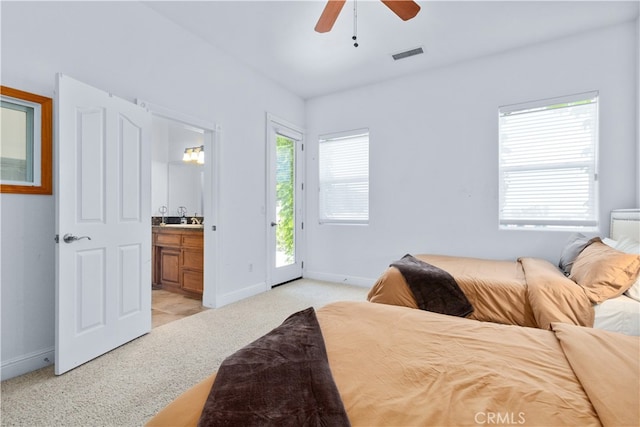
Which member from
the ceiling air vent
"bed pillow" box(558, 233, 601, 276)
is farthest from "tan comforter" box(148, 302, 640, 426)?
the ceiling air vent

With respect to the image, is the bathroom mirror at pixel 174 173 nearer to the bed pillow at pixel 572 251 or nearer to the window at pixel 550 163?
the window at pixel 550 163

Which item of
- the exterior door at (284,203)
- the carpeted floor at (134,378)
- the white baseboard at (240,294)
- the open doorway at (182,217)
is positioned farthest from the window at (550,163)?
the open doorway at (182,217)

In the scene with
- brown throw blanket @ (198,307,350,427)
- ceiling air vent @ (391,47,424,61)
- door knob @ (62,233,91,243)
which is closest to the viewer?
brown throw blanket @ (198,307,350,427)

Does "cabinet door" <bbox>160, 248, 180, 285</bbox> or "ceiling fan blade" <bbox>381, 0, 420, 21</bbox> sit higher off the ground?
"ceiling fan blade" <bbox>381, 0, 420, 21</bbox>

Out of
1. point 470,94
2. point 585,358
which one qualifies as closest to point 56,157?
point 585,358

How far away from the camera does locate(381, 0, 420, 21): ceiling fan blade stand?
7.04ft

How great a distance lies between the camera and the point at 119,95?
261 centimetres

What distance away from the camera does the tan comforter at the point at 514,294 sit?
195 centimetres

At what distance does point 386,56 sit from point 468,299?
2.87 meters

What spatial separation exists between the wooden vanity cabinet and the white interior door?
1147 millimetres

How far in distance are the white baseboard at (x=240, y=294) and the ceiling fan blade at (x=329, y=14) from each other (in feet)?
9.62

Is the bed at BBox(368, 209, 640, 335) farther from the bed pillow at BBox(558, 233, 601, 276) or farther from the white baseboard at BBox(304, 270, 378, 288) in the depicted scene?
the white baseboard at BBox(304, 270, 378, 288)

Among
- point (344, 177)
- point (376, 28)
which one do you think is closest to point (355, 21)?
point (376, 28)

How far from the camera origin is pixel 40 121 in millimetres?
2158
